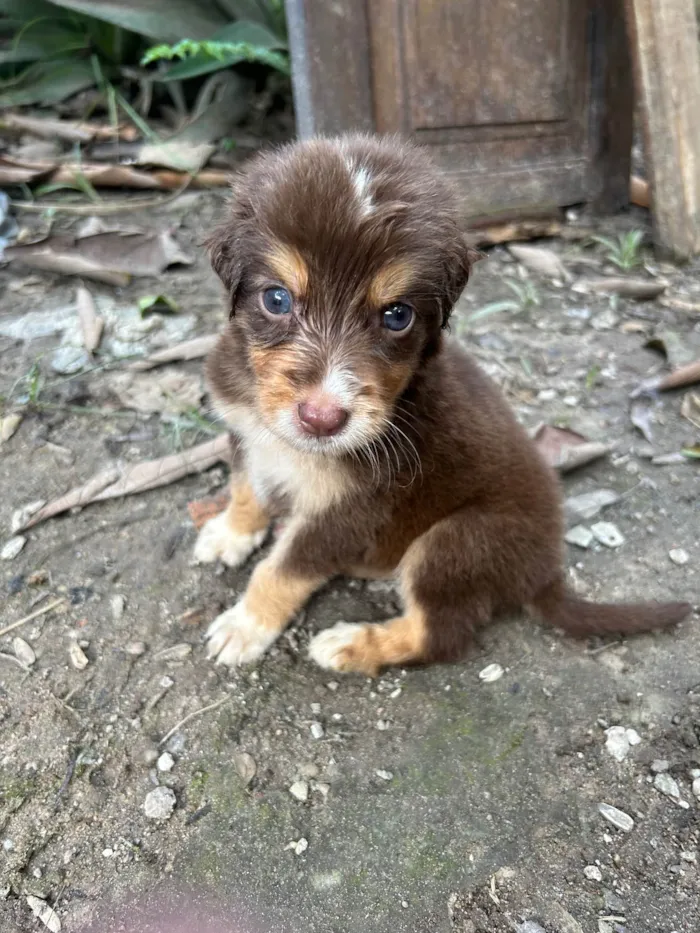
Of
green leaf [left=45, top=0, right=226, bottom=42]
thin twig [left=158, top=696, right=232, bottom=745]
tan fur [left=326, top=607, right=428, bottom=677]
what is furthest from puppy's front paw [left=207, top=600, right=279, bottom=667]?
green leaf [left=45, top=0, right=226, bottom=42]

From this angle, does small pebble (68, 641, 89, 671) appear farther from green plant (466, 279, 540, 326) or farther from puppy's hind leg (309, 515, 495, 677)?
green plant (466, 279, 540, 326)

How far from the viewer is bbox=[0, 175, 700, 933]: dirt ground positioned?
82.0 inches

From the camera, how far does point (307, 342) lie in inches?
85.1

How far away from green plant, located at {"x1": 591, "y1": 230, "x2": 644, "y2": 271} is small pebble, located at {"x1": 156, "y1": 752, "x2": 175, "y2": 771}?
15.5ft

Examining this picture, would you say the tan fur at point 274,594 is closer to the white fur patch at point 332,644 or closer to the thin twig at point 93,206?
the white fur patch at point 332,644

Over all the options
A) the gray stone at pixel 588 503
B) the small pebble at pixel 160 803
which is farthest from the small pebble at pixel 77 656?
the gray stone at pixel 588 503

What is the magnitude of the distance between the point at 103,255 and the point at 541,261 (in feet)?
10.6

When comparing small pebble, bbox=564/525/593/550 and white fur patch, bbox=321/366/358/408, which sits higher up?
white fur patch, bbox=321/366/358/408

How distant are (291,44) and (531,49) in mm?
1830

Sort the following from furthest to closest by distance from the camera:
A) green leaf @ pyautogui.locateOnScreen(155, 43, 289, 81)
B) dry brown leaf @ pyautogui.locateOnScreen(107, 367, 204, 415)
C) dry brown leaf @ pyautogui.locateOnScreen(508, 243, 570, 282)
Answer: green leaf @ pyautogui.locateOnScreen(155, 43, 289, 81)
dry brown leaf @ pyautogui.locateOnScreen(508, 243, 570, 282)
dry brown leaf @ pyautogui.locateOnScreen(107, 367, 204, 415)

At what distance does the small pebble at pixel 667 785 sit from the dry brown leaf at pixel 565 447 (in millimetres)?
1534

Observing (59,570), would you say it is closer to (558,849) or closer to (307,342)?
(307,342)

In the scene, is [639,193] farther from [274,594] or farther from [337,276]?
[274,594]

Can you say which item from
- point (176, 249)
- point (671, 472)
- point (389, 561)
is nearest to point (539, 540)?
point (389, 561)
